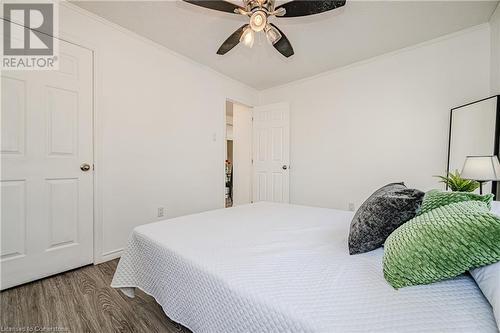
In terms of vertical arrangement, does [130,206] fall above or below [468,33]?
below

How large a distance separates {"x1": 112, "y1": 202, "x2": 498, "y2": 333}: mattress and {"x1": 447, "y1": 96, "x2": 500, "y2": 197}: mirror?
1.84 metres

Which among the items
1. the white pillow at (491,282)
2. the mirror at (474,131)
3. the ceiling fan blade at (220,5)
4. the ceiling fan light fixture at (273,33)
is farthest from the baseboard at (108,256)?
the mirror at (474,131)

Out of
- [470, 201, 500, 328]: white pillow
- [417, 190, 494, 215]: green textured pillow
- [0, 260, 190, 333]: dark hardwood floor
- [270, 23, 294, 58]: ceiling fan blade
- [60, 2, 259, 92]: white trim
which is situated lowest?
[0, 260, 190, 333]: dark hardwood floor

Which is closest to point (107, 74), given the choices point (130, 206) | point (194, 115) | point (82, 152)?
point (82, 152)

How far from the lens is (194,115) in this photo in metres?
3.14

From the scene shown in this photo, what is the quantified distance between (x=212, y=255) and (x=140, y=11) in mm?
2374

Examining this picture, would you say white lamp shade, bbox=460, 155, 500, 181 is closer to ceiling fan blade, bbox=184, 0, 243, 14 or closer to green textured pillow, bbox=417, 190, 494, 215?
green textured pillow, bbox=417, 190, 494, 215

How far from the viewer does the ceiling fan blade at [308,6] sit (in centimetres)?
149

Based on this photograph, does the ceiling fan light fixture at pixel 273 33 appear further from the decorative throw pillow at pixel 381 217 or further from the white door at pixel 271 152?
the white door at pixel 271 152

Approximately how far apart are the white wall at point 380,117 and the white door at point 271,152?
143mm

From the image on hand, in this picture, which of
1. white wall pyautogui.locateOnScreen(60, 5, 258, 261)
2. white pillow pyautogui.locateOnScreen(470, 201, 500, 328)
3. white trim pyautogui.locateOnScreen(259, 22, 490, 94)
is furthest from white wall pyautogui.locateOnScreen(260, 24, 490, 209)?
white pillow pyautogui.locateOnScreen(470, 201, 500, 328)

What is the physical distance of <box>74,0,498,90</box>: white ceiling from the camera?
204 centimetres

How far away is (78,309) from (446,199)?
229cm

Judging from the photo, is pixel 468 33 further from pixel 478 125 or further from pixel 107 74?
pixel 107 74
